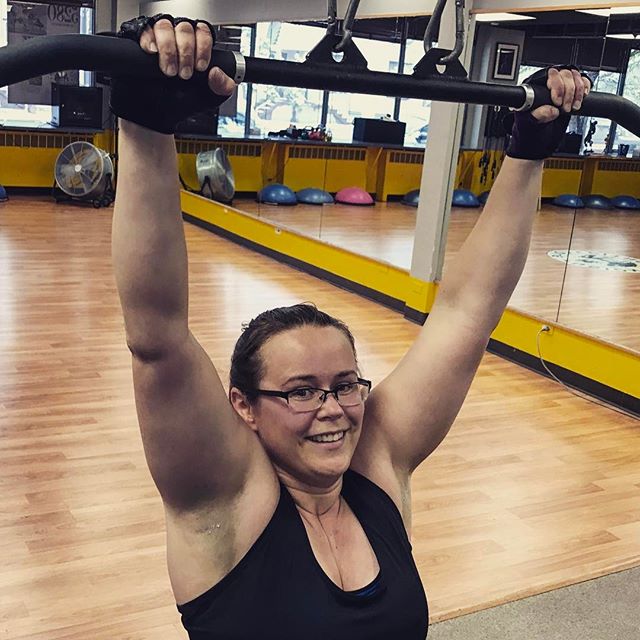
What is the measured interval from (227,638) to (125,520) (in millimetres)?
2138

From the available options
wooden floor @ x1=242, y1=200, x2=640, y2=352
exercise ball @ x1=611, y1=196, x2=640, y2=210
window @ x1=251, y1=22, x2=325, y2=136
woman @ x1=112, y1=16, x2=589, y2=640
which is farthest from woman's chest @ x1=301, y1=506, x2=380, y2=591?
window @ x1=251, y1=22, x2=325, y2=136

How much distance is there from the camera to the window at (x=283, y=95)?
7.54 metres

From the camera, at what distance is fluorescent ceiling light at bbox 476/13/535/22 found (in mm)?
5145

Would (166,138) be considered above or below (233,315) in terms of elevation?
above

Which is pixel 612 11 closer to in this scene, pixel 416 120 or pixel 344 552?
pixel 416 120

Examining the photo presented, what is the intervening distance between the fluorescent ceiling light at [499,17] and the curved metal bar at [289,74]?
411 centimetres

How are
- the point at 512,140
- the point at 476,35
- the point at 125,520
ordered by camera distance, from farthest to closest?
the point at 476,35 < the point at 125,520 < the point at 512,140

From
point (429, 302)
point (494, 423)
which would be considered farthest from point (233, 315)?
point (494, 423)

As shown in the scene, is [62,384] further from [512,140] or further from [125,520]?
[512,140]

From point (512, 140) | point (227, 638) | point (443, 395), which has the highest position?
point (512, 140)

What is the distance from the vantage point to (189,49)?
858 mm

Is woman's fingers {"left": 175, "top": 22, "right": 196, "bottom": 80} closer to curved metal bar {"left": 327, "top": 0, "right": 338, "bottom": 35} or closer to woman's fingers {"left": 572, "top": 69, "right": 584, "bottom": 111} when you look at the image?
curved metal bar {"left": 327, "top": 0, "right": 338, "bottom": 35}

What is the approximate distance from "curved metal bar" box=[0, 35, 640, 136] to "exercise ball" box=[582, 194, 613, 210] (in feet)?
12.3

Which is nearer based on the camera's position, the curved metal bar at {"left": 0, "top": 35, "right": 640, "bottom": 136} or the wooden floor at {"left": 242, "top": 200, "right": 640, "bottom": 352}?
the curved metal bar at {"left": 0, "top": 35, "right": 640, "bottom": 136}
